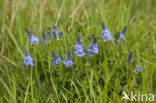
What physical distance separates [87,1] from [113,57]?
1.74m

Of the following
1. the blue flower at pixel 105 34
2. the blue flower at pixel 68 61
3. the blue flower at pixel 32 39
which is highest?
the blue flower at pixel 105 34

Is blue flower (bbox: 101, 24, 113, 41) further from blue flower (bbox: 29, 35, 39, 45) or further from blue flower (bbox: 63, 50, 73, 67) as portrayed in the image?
blue flower (bbox: 29, 35, 39, 45)

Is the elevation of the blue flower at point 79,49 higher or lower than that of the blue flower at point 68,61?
higher

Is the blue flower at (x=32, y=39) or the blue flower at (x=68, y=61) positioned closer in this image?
the blue flower at (x=68, y=61)

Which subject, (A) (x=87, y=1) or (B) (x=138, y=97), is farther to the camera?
(A) (x=87, y=1)

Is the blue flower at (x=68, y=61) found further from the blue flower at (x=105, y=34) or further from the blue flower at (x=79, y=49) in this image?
the blue flower at (x=105, y=34)

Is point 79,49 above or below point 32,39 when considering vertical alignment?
below

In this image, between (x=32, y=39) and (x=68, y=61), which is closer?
(x=68, y=61)

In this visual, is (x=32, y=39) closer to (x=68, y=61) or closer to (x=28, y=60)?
(x=28, y=60)

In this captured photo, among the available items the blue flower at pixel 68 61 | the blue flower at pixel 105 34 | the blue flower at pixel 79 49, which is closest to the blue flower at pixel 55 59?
the blue flower at pixel 68 61

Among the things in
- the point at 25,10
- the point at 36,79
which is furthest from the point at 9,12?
the point at 36,79

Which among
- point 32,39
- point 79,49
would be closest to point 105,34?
point 79,49

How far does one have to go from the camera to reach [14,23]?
8.96 feet

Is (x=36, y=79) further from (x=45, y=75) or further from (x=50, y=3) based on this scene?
(x=50, y=3)
